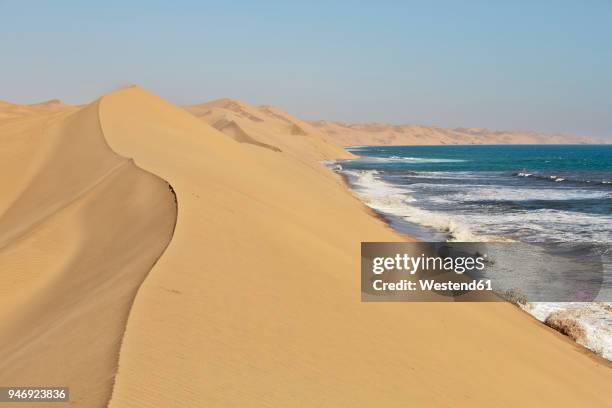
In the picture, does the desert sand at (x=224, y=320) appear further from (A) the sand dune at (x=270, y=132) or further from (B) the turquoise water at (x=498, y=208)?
Answer: (A) the sand dune at (x=270, y=132)

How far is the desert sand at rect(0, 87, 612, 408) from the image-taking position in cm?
473

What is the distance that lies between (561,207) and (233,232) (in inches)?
858

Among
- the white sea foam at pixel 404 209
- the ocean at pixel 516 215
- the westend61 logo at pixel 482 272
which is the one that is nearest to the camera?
the westend61 logo at pixel 482 272

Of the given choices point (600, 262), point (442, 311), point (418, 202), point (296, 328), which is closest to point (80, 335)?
point (296, 328)

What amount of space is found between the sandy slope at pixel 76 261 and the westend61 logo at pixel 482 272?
3.38 metres

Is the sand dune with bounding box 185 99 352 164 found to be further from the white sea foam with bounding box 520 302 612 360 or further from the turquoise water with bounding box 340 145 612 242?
the white sea foam with bounding box 520 302 612 360

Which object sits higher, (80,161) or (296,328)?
(80,161)

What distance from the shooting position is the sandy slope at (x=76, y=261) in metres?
4.87

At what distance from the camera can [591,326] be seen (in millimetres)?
10273

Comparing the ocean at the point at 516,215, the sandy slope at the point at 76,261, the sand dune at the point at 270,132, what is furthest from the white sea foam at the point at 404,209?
the sandy slope at the point at 76,261

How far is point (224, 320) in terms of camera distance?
5605 millimetres

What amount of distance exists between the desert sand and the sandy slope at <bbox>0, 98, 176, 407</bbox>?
30mm

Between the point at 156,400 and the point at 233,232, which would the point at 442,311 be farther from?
the point at 156,400

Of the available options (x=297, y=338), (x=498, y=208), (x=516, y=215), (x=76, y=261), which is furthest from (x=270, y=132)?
(x=297, y=338)
